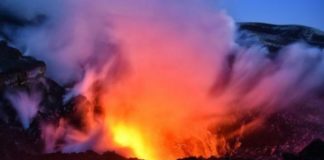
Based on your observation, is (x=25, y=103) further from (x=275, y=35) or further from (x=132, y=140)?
(x=275, y=35)

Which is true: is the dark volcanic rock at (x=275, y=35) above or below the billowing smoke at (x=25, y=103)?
above

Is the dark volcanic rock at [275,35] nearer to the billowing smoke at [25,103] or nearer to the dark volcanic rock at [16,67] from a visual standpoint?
the dark volcanic rock at [16,67]

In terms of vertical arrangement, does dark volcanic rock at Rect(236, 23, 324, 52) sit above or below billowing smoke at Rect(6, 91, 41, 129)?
above

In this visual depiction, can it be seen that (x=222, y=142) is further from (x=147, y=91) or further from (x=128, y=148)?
→ (x=147, y=91)

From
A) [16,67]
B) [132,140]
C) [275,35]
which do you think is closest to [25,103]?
[16,67]

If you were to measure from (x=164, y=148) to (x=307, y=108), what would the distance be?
11.2 m

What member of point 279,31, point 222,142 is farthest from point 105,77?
point 279,31

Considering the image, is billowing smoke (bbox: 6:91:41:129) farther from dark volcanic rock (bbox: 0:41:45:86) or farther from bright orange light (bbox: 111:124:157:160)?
bright orange light (bbox: 111:124:157:160)

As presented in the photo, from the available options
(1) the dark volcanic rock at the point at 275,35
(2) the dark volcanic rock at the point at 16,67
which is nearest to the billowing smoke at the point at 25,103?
(2) the dark volcanic rock at the point at 16,67

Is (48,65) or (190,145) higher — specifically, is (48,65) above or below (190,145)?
above

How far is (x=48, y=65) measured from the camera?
135ft

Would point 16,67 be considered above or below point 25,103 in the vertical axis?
above

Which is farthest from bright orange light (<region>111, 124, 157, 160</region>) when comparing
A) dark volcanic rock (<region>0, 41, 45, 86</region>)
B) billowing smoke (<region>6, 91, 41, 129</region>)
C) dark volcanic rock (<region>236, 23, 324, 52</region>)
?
dark volcanic rock (<region>236, 23, 324, 52</region>)

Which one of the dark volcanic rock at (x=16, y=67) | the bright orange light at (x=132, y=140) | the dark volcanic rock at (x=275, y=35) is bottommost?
the bright orange light at (x=132, y=140)
